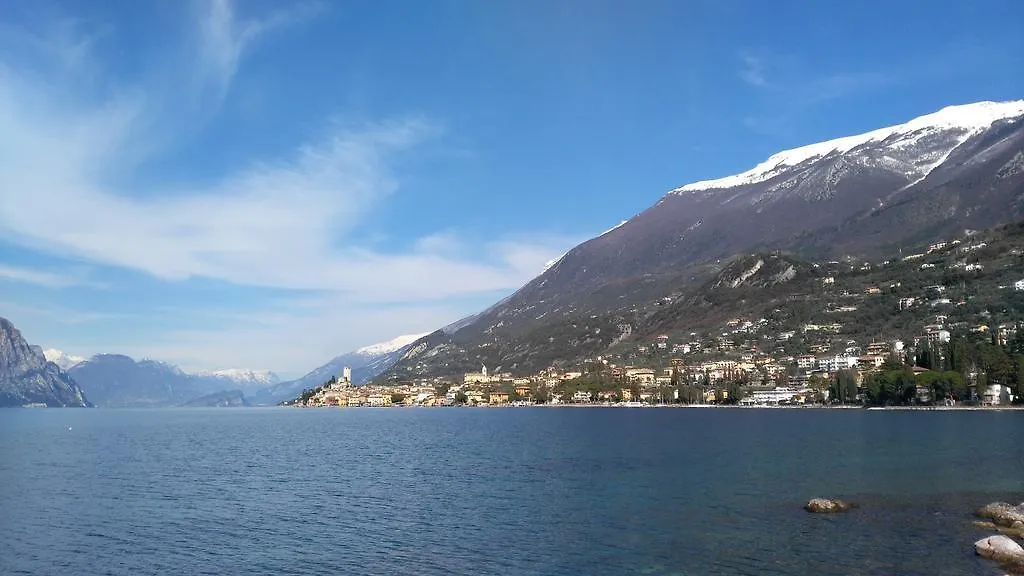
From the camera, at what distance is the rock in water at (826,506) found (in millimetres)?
47031

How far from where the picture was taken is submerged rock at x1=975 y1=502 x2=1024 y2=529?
137 ft

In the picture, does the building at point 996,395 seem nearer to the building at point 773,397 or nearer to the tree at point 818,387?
the tree at point 818,387

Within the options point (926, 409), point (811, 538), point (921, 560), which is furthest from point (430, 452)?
point (926, 409)

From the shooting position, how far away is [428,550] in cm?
4031

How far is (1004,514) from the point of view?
4275 cm

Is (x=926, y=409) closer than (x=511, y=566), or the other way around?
(x=511, y=566)

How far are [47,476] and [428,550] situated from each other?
5245cm

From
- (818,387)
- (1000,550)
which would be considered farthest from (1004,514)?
(818,387)

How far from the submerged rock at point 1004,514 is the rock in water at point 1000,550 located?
6.25 metres

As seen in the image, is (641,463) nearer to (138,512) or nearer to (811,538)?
(811,538)

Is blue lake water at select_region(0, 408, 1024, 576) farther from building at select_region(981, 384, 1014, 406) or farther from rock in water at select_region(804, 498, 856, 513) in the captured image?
building at select_region(981, 384, 1014, 406)

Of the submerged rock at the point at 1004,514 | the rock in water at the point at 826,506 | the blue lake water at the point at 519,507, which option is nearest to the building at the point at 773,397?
the blue lake water at the point at 519,507

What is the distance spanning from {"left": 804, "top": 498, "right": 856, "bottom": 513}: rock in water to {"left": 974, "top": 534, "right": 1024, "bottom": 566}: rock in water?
1069 cm

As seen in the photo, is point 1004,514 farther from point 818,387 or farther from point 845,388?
point 818,387
